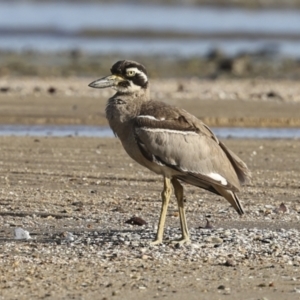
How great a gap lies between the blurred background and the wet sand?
934 centimetres

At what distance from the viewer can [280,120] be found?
20.2m

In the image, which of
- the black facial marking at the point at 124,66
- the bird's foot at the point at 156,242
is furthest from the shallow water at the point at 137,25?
the bird's foot at the point at 156,242

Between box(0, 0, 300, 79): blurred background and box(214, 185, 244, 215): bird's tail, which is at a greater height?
box(214, 185, 244, 215): bird's tail

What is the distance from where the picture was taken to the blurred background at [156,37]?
1151 inches

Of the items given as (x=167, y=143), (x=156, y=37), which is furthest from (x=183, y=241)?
(x=156, y=37)

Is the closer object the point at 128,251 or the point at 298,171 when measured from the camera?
the point at 128,251

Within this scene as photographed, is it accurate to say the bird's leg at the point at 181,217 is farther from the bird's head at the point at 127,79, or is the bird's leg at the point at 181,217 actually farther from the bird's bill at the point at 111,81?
the bird's bill at the point at 111,81

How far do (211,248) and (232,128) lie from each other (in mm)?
9755

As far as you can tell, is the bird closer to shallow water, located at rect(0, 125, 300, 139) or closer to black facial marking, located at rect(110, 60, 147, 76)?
black facial marking, located at rect(110, 60, 147, 76)

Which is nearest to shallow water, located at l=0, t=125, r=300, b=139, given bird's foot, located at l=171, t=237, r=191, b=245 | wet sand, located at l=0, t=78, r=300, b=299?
wet sand, located at l=0, t=78, r=300, b=299

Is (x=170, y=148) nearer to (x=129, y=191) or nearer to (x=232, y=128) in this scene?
(x=129, y=191)

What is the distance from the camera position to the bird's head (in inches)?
407

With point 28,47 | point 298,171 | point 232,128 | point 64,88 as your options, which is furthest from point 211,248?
point 28,47

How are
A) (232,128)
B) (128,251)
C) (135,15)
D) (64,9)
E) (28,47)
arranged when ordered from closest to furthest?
(128,251)
(232,128)
(28,47)
(135,15)
(64,9)
